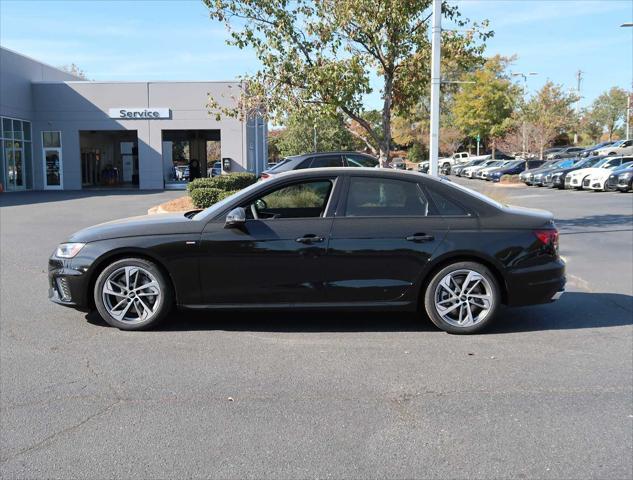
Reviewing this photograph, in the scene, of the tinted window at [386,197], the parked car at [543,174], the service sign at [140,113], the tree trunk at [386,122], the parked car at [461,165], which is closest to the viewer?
the tinted window at [386,197]

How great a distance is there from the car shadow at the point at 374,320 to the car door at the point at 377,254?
0.48 m

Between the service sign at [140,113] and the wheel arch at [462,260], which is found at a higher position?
the service sign at [140,113]

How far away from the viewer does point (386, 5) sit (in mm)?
11859

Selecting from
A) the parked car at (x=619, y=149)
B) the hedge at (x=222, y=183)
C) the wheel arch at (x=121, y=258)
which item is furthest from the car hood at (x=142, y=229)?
the parked car at (x=619, y=149)

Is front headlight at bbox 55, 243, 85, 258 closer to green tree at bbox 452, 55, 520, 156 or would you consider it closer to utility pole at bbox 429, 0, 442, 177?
utility pole at bbox 429, 0, 442, 177

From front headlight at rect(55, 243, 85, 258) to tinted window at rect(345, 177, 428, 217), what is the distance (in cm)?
263

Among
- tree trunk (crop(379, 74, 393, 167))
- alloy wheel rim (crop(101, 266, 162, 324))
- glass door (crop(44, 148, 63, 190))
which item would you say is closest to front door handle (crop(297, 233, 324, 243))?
alloy wheel rim (crop(101, 266, 162, 324))

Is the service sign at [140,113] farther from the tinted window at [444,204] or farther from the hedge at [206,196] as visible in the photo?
the tinted window at [444,204]

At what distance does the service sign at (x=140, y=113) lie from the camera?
117 feet

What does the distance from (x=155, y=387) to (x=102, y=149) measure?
42.3m

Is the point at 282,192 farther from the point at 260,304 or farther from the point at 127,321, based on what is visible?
the point at 127,321

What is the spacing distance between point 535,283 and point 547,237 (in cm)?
46

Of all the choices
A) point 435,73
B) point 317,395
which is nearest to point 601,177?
point 435,73

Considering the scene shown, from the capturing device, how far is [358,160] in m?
15.6
